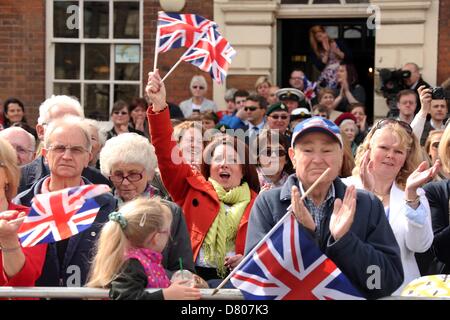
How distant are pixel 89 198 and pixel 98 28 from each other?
32.9 feet

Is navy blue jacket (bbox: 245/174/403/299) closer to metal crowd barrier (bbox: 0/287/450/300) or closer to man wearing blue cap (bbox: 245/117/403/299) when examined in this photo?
man wearing blue cap (bbox: 245/117/403/299)

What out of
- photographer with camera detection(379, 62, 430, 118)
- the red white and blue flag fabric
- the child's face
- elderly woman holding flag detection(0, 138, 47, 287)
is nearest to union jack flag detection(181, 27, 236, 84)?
elderly woman holding flag detection(0, 138, 47, 287)

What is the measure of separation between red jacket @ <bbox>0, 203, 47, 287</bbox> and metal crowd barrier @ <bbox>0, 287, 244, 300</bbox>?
250mm

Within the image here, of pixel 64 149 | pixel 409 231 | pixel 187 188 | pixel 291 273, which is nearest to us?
pixel 291 273

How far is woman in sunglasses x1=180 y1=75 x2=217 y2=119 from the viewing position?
1290 cm

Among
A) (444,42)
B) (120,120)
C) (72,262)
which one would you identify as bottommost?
(72,262)

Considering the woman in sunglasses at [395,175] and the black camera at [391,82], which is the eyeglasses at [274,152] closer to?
the woman in sunglasses at [395,175]

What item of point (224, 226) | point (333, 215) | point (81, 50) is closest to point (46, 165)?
point (224, 226)

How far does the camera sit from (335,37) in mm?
14727

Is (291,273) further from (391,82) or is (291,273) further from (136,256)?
(391,82)

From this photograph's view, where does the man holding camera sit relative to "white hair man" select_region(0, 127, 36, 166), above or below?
above

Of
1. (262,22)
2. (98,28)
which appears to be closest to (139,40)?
(98,28)

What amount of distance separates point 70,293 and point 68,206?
0.67m
